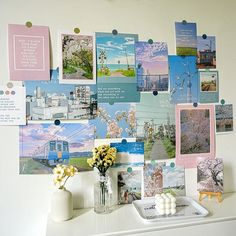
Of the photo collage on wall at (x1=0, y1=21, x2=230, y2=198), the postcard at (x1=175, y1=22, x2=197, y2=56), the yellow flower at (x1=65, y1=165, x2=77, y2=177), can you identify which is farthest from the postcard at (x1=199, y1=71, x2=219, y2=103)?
the yellow flower at (x1=65, y1=165, x2=77, y2=177)

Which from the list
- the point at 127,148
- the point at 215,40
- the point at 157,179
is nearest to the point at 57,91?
the point at 127,148

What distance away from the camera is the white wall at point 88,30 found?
1.12 metres

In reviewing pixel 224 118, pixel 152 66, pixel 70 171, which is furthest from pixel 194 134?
pixel 70 171

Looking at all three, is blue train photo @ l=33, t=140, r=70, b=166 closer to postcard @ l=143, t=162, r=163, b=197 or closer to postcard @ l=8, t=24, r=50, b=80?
postcard @ l=8, t=24, r=50, b=80

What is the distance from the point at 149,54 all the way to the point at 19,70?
0.68m

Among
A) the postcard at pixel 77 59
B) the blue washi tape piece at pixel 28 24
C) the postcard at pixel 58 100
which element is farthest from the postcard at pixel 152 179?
the blue washi tape piece at pixel 28 24

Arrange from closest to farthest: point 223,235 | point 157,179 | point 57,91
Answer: point 223,235 < point 57,91 < point 157,179

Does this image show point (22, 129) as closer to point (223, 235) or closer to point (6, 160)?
point (6, 160)

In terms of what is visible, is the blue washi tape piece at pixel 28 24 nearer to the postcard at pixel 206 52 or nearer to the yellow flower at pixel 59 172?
the yellow flower at pixel 59 172

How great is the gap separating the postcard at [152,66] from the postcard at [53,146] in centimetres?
39

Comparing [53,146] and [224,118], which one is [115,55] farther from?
[224,118]

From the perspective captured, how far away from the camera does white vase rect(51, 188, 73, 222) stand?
1.05 metres

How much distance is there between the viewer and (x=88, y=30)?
46.8 inches

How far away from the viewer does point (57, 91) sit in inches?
45.7
